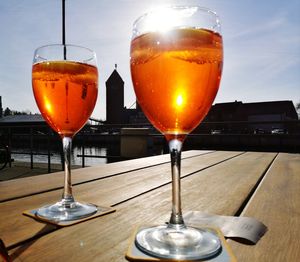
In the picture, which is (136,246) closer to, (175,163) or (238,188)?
(175,163)

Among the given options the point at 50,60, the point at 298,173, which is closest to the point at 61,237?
the point at 50,60

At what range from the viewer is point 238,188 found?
107 cm

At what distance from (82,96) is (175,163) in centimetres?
39

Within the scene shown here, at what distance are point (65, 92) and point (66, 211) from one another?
0.32 m

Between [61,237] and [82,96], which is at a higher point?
[82,96]

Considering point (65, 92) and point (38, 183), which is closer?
point (65, 92)

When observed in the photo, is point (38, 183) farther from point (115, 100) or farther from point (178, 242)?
point (115, 100)

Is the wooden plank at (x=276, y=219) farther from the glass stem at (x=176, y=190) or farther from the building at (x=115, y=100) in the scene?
the building at (x=115, y=100)

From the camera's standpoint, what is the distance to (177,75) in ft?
1.94

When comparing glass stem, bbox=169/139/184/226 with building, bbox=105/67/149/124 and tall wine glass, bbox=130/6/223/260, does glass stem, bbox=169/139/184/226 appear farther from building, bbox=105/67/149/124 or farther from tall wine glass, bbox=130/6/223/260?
building, bbox=105/67/149/124

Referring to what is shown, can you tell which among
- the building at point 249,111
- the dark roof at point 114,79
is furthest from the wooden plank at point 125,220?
the dark roof at point 114,79

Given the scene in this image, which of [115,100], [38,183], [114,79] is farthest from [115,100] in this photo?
[38,183]

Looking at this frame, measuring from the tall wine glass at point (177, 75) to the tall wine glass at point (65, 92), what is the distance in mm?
257

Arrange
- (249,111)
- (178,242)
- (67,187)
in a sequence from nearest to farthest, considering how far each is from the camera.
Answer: (178,242) < (67,187) < (249,111)
